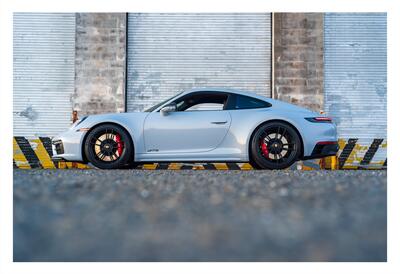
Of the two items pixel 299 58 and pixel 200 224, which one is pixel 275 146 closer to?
pixel 200 224

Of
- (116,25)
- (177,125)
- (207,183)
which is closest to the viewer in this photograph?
(207,183)

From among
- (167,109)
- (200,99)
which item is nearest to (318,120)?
(200,99)

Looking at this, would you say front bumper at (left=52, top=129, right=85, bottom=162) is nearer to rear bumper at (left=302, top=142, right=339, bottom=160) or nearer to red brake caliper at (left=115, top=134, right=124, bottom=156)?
red brake caliper at (left=115, top=134, right=124, bottom=156)

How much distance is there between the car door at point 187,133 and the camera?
6.43 meters

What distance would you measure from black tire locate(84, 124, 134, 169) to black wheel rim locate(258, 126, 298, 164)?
169cm

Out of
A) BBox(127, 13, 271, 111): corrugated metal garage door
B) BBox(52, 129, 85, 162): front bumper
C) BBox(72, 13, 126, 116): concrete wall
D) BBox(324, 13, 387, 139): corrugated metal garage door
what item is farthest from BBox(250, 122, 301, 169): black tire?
BBox(72, 13, 126, 116): concrete wall

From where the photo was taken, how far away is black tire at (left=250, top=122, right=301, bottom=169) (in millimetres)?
6340

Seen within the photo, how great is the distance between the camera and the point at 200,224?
7.72ft

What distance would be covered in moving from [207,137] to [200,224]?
13.4 feet

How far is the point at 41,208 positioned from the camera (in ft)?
8.97

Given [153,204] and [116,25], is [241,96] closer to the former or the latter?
[153,204]
